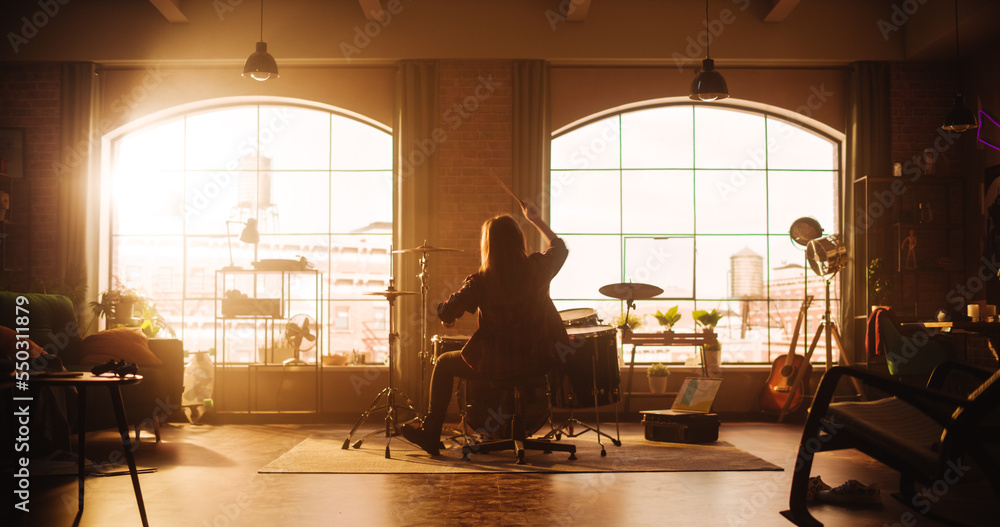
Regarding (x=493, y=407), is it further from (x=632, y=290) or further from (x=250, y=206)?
(x=250, y=206)

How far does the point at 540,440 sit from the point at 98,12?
572 centimetres

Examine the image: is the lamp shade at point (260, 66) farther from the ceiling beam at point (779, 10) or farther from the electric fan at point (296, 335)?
the ceiling beam at point (779, 10)

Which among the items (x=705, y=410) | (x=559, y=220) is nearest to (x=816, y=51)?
(x=559, y=220)

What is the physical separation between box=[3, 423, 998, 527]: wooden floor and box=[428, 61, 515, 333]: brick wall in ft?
9.50

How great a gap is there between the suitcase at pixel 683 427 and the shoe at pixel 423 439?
5.72 feet

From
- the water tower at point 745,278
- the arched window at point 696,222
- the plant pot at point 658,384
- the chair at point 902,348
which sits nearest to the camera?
the chair at point 902,348

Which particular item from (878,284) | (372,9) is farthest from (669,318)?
(372,9)

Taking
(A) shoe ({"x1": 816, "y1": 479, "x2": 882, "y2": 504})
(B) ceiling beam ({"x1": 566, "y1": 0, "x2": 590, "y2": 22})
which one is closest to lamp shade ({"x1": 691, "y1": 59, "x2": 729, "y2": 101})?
(B) ceiling beam ({"x1": 566, "y1": 0, "x2": 590, "y2": 22})

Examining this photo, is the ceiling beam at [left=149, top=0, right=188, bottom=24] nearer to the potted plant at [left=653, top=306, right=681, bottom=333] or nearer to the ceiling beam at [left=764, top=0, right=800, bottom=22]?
the potted plant at [left=653, top=306, right=681, bottom=333]

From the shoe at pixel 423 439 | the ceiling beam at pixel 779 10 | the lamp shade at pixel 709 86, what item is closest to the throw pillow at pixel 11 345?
the shoe at pixel 423 439

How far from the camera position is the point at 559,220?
27.0 feet

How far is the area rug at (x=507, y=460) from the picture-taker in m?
4.34

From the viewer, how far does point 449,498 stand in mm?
3549

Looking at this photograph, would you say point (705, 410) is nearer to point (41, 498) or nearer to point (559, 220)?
point (559, 220)
